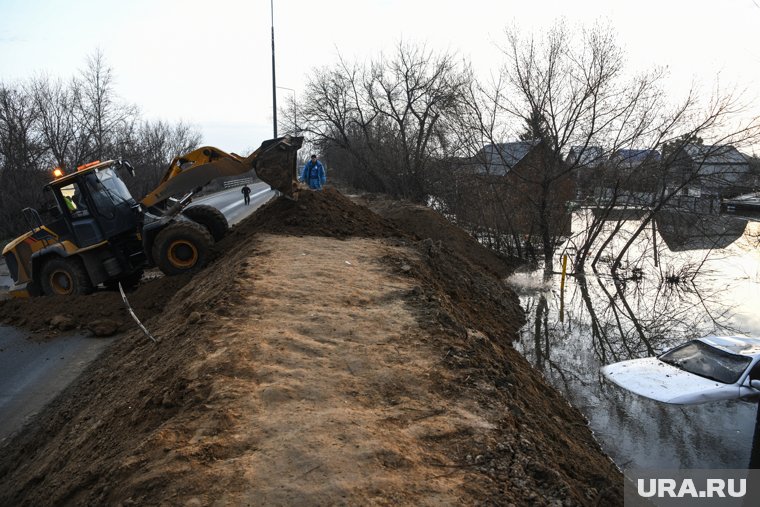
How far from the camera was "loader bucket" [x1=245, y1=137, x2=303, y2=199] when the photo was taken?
39.2 ft

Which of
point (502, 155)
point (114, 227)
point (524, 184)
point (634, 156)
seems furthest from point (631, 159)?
point (114, 227)

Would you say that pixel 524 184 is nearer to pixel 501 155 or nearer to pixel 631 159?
pixel 501 155

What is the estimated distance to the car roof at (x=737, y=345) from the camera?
9102mm

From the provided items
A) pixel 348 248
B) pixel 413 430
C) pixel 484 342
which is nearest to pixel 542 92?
pixel 348 248

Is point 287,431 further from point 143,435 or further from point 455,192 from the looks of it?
point 455,192

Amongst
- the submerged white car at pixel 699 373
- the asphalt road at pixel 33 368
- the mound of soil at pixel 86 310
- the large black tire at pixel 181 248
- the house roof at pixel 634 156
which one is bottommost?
the submerged white car at pixel 699 373

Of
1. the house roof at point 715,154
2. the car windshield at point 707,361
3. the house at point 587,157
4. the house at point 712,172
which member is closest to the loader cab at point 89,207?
the car windshield at point 707,361

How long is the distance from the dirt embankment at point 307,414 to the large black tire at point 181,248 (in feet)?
6.94

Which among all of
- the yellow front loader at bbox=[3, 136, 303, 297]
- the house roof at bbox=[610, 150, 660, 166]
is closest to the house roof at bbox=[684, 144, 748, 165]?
the house roof at bbox=[610, 150, 660, 166]

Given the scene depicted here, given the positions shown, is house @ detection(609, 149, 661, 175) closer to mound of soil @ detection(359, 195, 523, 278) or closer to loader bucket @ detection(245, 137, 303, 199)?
mound of soil @ detection(359, 195, 523, 278)

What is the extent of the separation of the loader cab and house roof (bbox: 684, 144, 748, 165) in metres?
17.6

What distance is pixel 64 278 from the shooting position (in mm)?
12477

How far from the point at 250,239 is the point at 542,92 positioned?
43.9 feet

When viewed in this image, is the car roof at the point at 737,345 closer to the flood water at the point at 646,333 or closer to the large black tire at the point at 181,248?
the flood water at the point at 646,333
